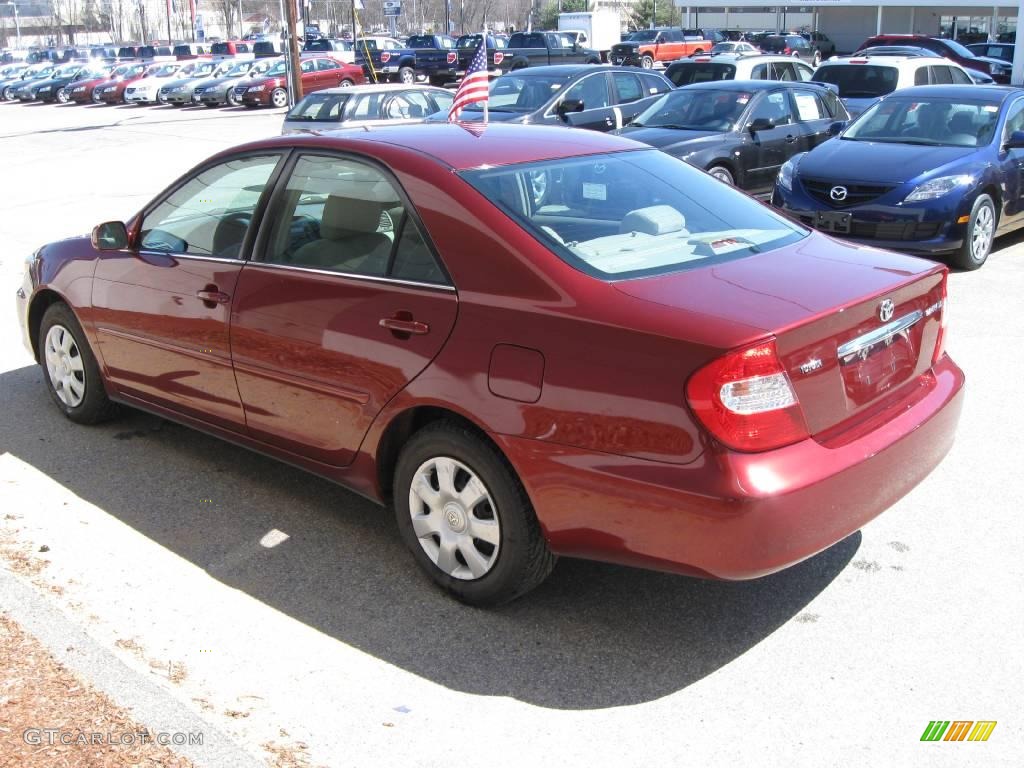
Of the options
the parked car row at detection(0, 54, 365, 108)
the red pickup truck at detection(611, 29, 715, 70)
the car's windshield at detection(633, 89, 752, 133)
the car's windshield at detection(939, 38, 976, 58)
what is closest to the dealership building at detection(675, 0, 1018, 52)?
the red pickup truck at detection(611, 29, 715, 70)

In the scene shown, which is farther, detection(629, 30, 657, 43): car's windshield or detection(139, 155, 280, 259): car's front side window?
detection(629, 30, 657, 43): car's windshield

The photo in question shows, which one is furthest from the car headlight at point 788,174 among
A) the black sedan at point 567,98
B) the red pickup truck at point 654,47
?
the red pickup truck at point 654,47

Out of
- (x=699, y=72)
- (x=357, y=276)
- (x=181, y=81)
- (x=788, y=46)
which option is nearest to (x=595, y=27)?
(x=788, y=46)

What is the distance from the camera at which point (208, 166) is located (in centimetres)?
501

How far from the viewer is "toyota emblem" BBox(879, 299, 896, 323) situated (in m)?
3.60

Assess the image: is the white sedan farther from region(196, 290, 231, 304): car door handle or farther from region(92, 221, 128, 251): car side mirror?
region(196, 290, 231, 304): car door handle

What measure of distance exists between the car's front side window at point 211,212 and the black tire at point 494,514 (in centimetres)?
141

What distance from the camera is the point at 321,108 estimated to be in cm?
1703

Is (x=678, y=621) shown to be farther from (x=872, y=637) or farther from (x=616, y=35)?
(x=616, y=35)

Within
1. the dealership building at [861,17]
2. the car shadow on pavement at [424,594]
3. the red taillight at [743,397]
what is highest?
the dealership building at [861,17]

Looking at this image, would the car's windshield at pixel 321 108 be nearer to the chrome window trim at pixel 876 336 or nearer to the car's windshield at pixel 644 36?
the chrome window trim at pixel 876 336

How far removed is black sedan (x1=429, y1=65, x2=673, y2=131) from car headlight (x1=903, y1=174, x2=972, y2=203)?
21.3 ft

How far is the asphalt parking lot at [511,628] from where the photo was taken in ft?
10.5

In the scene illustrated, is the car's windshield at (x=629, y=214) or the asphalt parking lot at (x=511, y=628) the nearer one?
the asphalt parking lot at (x=511, y=628)
